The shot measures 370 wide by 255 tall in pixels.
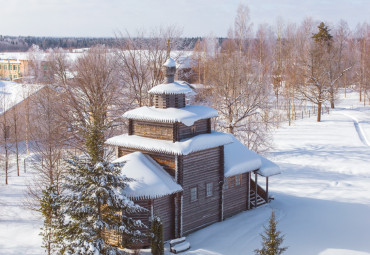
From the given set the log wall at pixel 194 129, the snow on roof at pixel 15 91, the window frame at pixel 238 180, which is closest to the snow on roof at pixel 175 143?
the log wall at pixel 194 129

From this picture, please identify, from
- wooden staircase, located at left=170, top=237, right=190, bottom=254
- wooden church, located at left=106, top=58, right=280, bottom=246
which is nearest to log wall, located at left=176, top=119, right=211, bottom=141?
wooden church, located at left=106, top=58, right=280, bottom=246

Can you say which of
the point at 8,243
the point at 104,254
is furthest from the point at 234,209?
the point at 8,243

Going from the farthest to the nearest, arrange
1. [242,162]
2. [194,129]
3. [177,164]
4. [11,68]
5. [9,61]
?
1. [11,68]
2. [9,61]
3. [242,162]
4. [194,129]
5. [177,164]

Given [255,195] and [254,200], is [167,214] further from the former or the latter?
[254,200]

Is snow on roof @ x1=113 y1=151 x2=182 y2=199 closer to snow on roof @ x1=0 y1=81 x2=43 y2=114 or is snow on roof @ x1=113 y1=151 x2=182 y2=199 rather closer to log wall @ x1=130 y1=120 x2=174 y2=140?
log wall @ x1=130 y1=120 x2=174 y2=140

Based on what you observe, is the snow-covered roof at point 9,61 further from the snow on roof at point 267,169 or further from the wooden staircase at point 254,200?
the snow on roof at point 267,169

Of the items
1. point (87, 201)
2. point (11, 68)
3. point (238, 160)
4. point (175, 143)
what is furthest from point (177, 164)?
point (11, 68)

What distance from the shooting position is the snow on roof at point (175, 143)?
17984mm

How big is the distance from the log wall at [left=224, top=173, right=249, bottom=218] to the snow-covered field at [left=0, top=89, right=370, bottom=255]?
1.43 ft

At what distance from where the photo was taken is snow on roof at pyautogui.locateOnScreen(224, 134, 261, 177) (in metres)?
20.8

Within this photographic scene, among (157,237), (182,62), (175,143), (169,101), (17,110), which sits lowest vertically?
(157,237)

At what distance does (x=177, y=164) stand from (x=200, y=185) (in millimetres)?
1958

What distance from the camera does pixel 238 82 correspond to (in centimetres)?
3381

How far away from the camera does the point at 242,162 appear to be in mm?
21562
